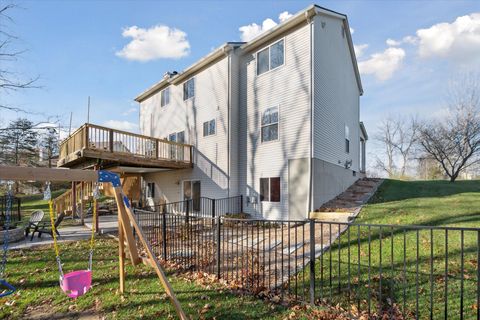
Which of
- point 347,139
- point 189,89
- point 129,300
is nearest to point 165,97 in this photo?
point 189,89

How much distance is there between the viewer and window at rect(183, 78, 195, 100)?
1531cm

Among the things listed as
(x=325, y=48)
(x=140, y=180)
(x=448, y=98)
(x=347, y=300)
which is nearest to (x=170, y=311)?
(x=347, y=300)

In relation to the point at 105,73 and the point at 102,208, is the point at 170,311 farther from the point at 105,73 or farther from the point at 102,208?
the point at 102,208

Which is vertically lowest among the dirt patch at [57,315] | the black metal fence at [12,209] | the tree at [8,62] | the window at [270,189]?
the dirt patch at [57,315]

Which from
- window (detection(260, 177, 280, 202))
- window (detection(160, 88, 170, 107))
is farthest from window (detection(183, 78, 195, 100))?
window (detection(260, 177, 280, 202))

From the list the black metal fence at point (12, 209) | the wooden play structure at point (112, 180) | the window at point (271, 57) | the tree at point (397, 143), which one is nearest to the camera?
the wooden play structure at point (112, 180)

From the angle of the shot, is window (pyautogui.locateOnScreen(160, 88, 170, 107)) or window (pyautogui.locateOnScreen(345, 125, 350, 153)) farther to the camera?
window (pyautogui.locateOnScreen(160, 88, 170, 107))

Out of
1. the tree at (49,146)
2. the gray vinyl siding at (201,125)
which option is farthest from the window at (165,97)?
the tree at (49,146)

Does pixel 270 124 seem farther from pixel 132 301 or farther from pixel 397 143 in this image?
pixel 397 143

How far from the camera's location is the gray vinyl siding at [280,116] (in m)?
10.5

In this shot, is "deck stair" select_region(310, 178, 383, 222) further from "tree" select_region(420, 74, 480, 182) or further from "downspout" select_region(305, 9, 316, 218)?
"tree" select_region(420, 74, 480, 182)

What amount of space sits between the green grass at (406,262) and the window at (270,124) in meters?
4.53

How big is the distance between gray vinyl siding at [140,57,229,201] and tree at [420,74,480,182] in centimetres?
1444

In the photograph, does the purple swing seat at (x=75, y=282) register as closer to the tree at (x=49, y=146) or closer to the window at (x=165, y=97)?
the window at (x=165, y=97)
